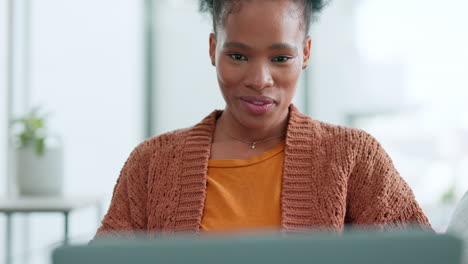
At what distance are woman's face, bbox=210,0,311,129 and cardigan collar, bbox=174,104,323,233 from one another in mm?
72

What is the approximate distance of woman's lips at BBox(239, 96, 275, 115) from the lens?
100 centimetres

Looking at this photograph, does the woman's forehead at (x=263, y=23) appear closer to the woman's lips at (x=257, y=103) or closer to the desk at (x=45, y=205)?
the woman's lips at (x=257, y=103)

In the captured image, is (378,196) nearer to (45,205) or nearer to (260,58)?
(260,58)

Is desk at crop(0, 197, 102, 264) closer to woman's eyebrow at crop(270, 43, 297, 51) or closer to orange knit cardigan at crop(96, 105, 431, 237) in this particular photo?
orange knit cardigan at crop(96, 105, 431, 237)

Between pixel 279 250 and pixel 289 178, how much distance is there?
595 millimetres

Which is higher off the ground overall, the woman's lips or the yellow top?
the woman's lips

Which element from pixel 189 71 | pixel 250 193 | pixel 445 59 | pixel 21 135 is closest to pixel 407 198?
pixel 250 193

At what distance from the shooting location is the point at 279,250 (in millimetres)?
424

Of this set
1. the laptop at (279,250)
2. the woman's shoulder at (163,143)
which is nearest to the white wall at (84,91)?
the woman's shoulder at (163,143)

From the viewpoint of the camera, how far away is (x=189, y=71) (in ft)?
13.7

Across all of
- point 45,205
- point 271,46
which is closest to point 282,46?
point 271,46

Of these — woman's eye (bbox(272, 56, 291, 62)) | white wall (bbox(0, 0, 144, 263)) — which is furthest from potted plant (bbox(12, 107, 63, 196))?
woman's eye (bbox(272, 56, 291, 62))

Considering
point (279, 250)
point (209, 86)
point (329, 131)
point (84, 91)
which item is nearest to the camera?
point (279, 250)

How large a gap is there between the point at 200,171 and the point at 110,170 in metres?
2.89
